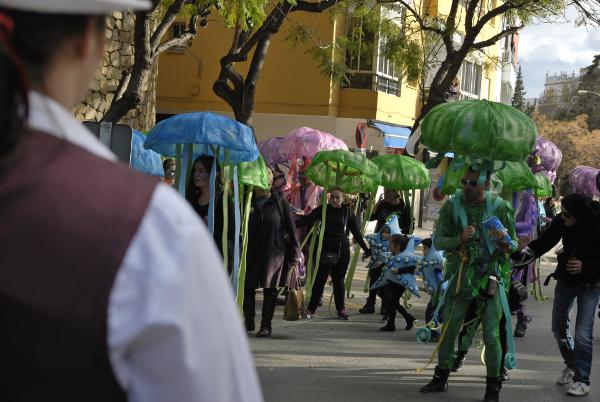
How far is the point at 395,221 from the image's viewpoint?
13.9m

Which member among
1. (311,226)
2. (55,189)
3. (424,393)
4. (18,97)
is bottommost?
(424,393)

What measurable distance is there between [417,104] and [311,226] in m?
25.6

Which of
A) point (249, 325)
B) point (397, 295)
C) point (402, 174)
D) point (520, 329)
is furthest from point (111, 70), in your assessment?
Result: point (520, 329)

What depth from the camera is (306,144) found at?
16734 millimetres

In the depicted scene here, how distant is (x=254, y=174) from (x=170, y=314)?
31.1 feet

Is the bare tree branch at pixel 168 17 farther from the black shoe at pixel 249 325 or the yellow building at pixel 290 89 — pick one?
the yellow building at pixel 290 89

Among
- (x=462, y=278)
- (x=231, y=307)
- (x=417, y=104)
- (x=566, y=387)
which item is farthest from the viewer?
(x=417, y=104)

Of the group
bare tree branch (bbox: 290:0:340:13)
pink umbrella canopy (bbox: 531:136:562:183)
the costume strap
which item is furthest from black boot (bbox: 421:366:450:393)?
bare tree branch (bbox: 290:0:340:13)

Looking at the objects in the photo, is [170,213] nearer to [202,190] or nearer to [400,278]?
[202,190]

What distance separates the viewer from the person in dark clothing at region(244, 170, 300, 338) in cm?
1137

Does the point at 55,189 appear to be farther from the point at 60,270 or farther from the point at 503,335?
the point at 503,335

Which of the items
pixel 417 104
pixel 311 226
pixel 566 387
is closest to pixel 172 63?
pixel 417 104

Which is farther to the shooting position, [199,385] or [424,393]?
[424,393]

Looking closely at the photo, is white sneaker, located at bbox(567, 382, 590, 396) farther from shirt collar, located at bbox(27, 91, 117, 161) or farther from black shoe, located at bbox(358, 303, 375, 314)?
shirt collar, located at bbox(27, 91, 117, 161)
